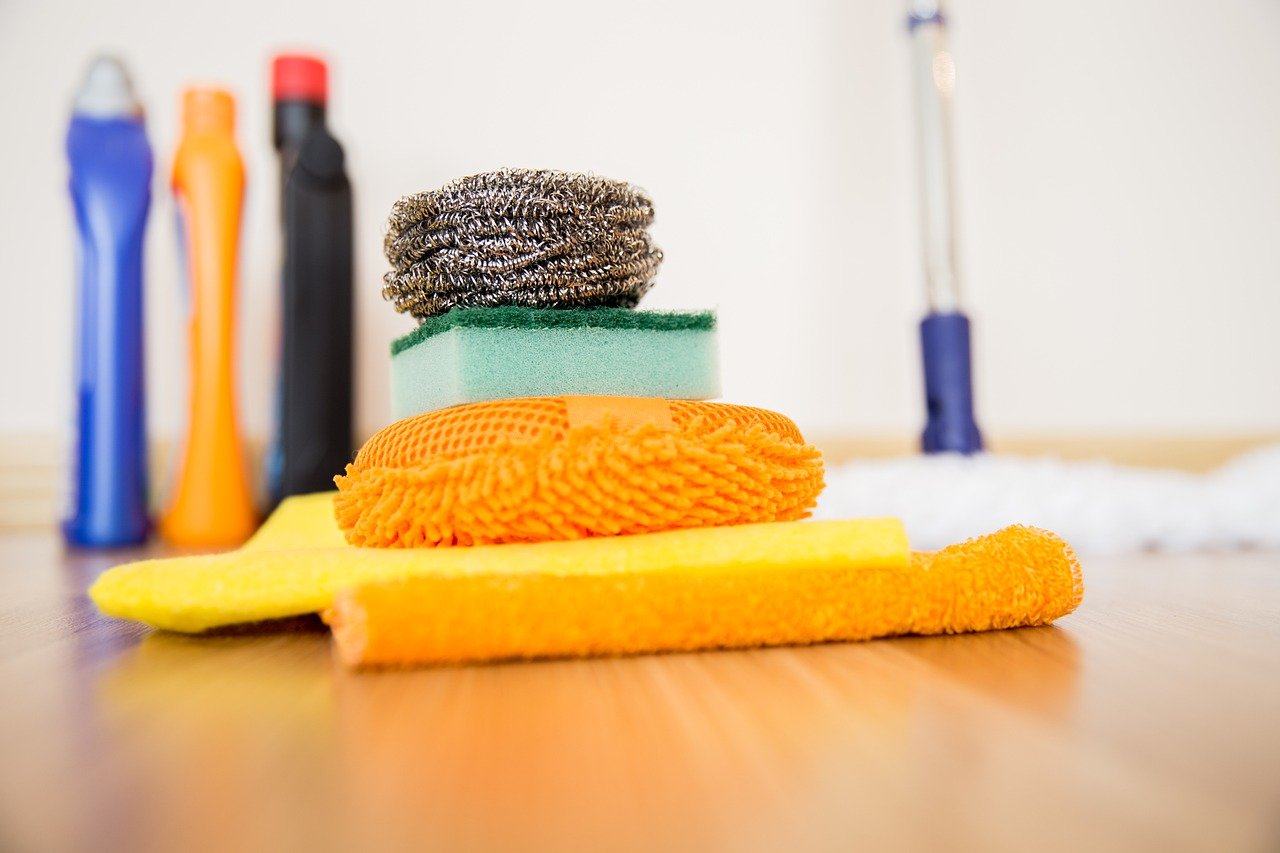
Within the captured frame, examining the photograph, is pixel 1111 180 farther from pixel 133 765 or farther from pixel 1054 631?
pixel 133 765

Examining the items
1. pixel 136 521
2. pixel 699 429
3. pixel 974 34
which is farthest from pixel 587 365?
pixel 974 34

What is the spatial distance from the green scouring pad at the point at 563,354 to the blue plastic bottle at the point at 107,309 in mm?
501

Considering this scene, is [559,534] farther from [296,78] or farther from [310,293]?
[296,78]

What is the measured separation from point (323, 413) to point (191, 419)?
4.9 inches

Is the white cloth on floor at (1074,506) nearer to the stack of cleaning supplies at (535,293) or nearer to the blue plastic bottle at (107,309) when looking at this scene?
the stack of cleaning supplies at (535,293)

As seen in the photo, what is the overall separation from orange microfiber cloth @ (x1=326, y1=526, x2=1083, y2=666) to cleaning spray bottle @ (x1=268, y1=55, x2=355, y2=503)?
536 millimetres

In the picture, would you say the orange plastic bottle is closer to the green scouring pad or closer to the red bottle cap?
the red bottle cap

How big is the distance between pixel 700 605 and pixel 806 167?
84 centimetres

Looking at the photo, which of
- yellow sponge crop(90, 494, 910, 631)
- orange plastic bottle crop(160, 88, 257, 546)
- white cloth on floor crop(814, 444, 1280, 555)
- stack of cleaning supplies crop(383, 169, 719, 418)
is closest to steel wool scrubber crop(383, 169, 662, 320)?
stack of cleaning supplies crop(383, 169, 719, 418)

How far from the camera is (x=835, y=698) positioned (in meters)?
0.24

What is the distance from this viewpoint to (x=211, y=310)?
802mm

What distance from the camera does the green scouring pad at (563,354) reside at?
0.38m

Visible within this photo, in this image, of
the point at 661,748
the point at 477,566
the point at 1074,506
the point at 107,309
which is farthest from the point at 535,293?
the point at 107,309

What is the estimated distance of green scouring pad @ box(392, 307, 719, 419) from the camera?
1.24 ft
